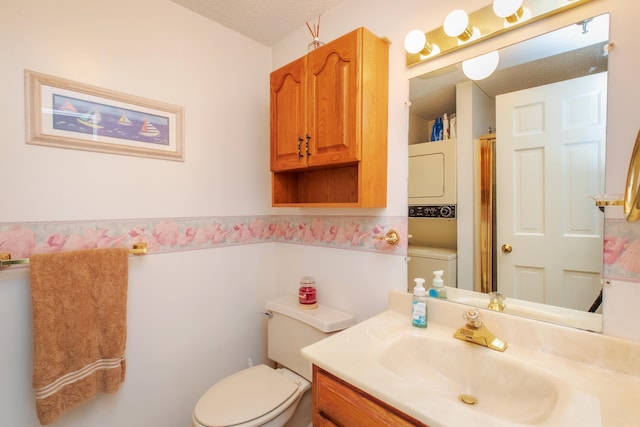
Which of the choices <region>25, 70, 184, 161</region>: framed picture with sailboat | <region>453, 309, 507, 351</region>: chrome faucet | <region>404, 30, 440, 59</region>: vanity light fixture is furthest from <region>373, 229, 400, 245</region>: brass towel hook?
<region>25, 70, 184, 161</region>: framed picture with sailboat

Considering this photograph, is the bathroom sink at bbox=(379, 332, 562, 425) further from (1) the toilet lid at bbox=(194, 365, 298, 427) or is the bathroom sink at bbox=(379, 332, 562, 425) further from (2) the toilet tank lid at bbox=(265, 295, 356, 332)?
(1) the toilet lid at bbox=(194, 365, 298, 427)

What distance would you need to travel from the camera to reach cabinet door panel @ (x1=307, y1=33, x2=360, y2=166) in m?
1.23

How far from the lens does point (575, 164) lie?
0.90 meters

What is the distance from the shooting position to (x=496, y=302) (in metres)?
1.04

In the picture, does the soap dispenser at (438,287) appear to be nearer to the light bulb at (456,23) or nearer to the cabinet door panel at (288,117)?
the cabinet door panel at (288,117)

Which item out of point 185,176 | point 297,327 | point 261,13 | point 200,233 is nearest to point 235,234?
point 200,233

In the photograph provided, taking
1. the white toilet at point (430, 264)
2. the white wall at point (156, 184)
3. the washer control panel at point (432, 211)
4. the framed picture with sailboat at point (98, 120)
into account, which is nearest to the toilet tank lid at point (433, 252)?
the white toilet at point (430, 264)

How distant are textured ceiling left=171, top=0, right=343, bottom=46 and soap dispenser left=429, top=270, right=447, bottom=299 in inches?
55.4

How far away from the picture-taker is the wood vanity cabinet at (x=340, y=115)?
1221 mm

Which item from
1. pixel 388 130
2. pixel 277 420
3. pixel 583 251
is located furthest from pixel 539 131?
pixel 277 420

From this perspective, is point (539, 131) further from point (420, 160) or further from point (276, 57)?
point (276, 57)

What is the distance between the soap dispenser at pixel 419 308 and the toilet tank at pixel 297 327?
0.39m

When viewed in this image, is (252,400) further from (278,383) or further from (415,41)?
(415,41)

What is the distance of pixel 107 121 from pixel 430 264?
60.5 inches
